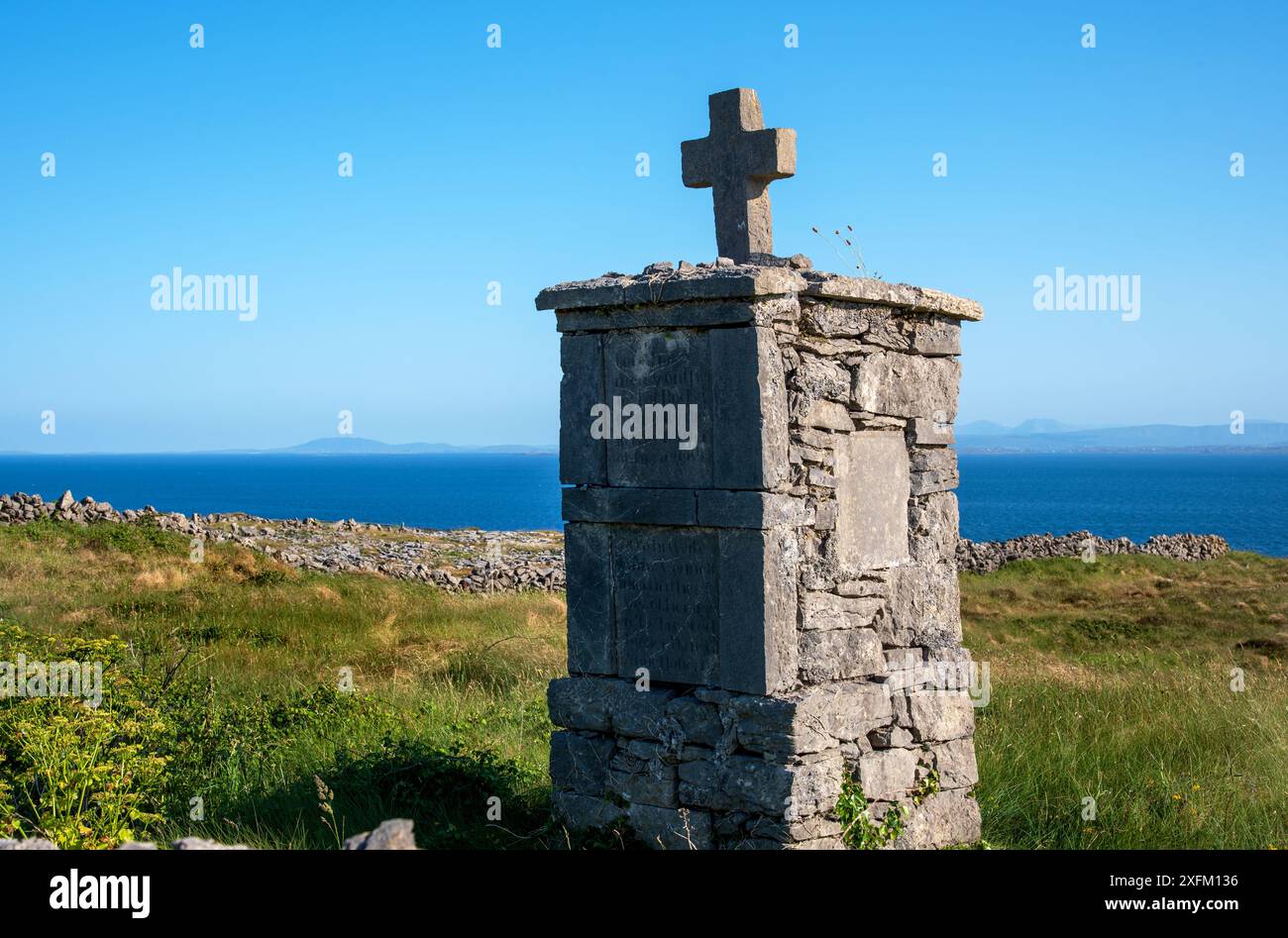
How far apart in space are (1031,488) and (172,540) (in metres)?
117

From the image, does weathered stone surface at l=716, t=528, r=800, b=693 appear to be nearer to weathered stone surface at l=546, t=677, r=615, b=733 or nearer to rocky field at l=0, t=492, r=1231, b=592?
weathered stone surface at l=546, t=677, r=615, b=733

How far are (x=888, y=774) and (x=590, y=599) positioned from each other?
1683 millimetres

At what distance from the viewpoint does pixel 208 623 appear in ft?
40.7

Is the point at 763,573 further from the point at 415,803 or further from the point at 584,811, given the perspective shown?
the point at 415,803

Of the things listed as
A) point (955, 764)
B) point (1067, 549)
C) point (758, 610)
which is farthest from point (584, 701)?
point (1067, 549)

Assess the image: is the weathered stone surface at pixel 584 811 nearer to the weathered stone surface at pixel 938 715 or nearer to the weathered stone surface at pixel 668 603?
the weathered stone surface at pixel 668 603

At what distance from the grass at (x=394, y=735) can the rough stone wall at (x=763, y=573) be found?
71 cm

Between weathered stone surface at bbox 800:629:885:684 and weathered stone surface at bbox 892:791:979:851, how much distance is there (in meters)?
0.77

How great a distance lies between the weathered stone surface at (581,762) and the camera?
5629 mm

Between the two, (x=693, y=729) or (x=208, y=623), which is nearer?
(x=693, y=729)

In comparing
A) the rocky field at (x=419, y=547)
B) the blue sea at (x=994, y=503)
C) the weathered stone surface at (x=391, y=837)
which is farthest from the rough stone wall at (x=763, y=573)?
the blue sea at (x=994, y=503)

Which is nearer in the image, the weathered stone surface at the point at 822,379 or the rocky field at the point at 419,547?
the weathered stone surface at the point at 822,379

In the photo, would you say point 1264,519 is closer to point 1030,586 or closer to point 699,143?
point 1030,586

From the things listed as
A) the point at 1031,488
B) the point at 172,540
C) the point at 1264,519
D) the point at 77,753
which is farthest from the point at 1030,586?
the point at 1031,488
